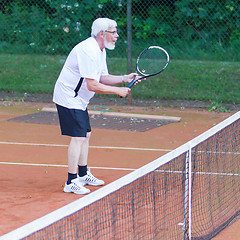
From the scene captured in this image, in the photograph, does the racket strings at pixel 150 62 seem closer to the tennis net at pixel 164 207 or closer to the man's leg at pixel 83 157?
the man's leg at pixel 83 157

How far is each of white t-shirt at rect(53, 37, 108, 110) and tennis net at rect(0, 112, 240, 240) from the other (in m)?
0.96

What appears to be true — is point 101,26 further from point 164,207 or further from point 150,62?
point 164,207

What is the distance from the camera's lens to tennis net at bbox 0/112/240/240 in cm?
417

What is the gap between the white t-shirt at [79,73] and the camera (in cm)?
521

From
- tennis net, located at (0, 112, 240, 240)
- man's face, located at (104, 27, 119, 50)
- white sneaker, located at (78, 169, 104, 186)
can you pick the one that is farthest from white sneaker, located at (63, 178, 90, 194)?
man's face, located at (104, 27, 119, 50)

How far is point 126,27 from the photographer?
41.9ft

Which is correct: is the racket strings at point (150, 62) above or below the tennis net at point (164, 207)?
above

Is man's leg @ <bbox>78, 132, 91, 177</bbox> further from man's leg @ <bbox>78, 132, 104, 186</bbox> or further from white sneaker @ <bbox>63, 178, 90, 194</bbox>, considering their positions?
white sneaker @ <bbox>63, 178, 90, 194</bbox>

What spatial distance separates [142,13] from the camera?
1280cm

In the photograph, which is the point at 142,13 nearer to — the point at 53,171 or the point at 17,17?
the point at 17,17

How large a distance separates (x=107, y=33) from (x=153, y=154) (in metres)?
2.34

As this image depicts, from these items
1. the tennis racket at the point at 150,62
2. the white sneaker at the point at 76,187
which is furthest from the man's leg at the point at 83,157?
the tennis racket at the point at 150,62

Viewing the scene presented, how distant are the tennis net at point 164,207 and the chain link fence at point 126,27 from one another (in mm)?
6853

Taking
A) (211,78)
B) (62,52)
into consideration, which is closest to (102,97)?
(62,52)
